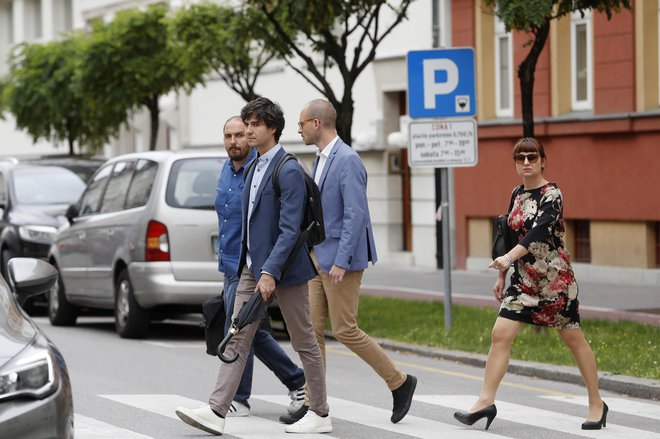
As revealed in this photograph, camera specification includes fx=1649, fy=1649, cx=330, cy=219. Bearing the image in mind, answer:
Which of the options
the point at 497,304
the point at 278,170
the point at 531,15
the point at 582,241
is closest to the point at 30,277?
the point at 278,170

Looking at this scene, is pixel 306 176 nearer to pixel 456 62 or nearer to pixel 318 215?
pixel 318 215

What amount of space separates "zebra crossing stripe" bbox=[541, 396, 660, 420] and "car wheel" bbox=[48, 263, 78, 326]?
7.42m

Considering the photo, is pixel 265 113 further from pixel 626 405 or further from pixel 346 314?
pixel 626 405

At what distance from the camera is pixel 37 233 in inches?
755

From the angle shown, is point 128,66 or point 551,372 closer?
point 551,372

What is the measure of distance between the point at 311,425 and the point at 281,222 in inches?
48.6

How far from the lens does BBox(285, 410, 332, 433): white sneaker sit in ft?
31.3

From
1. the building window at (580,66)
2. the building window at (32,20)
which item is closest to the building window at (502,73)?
the building window at (580,66)

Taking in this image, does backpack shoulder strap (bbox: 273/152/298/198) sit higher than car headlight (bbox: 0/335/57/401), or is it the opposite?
backpack shoulder strap (bbox: 273/152/298/198)

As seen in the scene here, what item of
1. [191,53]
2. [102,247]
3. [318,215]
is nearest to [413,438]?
[318,215]

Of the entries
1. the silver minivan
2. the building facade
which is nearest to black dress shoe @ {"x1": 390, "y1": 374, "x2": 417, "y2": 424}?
the silver minivan

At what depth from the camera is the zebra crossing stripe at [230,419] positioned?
9.50 metres

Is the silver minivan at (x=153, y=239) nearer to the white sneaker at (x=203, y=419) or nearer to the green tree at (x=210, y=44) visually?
the white sneaker at (x=203, y=419)

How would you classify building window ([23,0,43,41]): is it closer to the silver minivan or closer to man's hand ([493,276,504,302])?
the silver minivan
